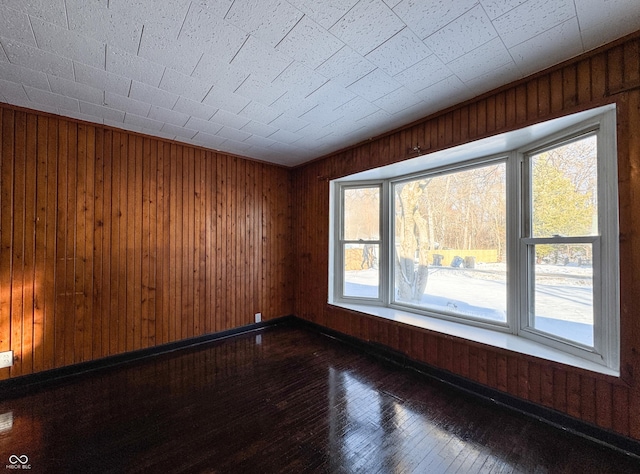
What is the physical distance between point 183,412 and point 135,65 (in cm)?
259

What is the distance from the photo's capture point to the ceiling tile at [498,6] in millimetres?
1397

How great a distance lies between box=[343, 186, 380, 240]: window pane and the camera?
12.0ft

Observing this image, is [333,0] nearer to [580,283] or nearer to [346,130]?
[346,130]

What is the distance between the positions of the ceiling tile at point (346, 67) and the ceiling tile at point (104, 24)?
1157mm

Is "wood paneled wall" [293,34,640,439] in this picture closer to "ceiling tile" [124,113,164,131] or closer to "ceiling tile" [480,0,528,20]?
"ceiling tile" [480,0,528,20]

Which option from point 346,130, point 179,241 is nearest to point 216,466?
point 179,241

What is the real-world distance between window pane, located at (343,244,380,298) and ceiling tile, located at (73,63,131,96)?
9.72 ft

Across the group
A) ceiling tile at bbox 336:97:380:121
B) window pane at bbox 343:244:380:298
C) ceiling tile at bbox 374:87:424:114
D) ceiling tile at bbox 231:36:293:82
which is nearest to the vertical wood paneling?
ceiling tile at bbox 231:36:293:82

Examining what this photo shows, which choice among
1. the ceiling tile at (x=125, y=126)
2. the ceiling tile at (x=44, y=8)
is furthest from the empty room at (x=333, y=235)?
the ceiling tile at (x=125, y=126)

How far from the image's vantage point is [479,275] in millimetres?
2701

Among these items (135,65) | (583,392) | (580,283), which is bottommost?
(583,392)

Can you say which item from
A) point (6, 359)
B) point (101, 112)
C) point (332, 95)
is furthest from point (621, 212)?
point (6, 359)

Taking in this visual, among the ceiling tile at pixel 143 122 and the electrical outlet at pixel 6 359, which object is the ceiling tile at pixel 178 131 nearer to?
the ceiling tile at pixel 143 122
